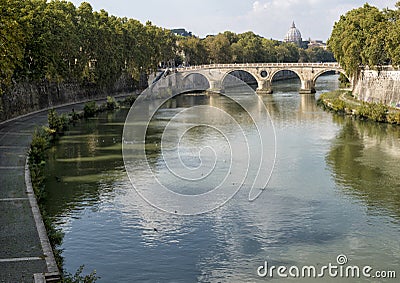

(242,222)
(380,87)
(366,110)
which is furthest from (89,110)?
(242,222)

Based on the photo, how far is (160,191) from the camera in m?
21.3

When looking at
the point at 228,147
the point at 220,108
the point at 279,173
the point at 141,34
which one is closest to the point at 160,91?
the point at 141,34

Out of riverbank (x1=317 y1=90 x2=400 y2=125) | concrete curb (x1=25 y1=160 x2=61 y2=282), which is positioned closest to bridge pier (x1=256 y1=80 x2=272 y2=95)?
riverbank (x1=317 y1=90 x2=400 y2=125)

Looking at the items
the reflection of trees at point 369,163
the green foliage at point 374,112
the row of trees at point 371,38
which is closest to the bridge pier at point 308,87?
the row of trees at point 371,38

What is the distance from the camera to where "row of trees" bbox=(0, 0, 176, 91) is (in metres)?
28.6

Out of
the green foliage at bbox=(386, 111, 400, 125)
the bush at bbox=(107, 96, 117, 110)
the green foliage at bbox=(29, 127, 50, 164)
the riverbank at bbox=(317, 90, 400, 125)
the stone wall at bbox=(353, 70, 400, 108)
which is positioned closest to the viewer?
the green foliage at bbox=(29, 127, 50, 164)

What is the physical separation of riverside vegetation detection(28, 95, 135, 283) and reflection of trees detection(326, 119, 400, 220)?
10817 mm

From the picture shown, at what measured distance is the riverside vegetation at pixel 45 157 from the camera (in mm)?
13407

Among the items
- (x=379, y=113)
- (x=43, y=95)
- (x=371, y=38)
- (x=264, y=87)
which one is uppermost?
(x=371, y=38)

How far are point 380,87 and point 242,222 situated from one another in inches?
1261

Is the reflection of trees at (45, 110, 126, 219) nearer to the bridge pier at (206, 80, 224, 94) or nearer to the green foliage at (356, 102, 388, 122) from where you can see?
the green foliage at (356, 102, 388, 122)

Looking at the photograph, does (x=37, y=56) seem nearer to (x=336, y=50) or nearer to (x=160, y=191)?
(x=160, y=191)

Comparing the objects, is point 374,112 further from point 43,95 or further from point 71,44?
point 43,95

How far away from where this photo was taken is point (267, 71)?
238 ft
